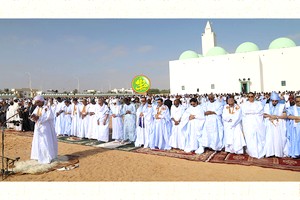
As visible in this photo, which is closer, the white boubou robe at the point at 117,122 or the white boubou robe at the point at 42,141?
the white boubou robe at the point at 42,141

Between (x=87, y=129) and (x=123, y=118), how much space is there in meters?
Answer: 1.56

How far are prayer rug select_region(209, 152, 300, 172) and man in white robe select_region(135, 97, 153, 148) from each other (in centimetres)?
225

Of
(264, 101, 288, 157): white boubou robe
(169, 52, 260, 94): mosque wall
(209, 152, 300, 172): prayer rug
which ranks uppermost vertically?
(169, 52, 260, 94): mosque wall

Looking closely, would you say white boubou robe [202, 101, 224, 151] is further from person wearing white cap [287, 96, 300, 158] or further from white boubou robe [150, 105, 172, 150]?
person wearing white cap [287, 96, 300, 158]

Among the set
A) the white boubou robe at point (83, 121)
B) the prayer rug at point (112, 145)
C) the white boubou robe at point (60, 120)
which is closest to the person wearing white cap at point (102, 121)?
the prayer rug at point (112, 145)

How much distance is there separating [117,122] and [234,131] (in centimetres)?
407

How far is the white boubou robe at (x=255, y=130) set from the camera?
245 inches

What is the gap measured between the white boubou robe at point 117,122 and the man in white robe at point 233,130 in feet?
12.3

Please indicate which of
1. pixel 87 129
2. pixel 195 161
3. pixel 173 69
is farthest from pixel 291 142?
pixel 173 69

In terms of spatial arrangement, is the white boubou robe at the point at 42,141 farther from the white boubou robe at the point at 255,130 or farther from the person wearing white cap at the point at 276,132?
the person wearing white cap at the point at 276,132

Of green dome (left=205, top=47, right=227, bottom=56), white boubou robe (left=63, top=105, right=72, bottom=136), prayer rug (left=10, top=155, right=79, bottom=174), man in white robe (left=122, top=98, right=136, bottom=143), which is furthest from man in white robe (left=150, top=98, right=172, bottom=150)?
green dome (left=205, top=47, right=227, bottom=56)

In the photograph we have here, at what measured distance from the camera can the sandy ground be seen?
4.91 m
